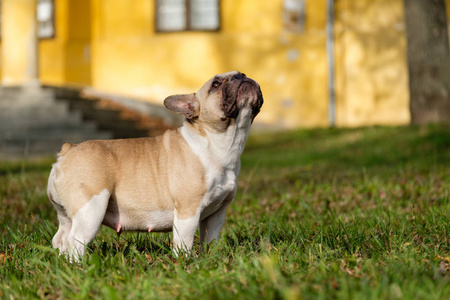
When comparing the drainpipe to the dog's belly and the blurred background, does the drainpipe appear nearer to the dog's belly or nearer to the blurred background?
the blurred background

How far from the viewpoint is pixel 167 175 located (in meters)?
3.86

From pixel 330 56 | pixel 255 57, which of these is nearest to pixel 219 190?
pixel 255 57

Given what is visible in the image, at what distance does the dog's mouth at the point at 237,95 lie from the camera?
3.84 metres

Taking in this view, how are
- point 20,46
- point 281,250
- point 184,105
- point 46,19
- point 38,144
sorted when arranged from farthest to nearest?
point 46,19 < point 20,46 < point 38,144 < point 184,105 < point 281,250

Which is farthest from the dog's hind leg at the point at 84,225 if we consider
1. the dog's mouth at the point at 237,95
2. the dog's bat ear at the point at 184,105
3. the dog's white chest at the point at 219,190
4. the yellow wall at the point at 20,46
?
the yellow wall at the point at 20,46

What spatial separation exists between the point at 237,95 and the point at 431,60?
850 cm

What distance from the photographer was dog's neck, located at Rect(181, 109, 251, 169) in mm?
3846

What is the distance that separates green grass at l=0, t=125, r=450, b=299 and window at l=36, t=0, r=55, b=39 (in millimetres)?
12079

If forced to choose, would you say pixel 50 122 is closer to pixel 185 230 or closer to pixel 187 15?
pixel 187 15

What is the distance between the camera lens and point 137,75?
17.4m

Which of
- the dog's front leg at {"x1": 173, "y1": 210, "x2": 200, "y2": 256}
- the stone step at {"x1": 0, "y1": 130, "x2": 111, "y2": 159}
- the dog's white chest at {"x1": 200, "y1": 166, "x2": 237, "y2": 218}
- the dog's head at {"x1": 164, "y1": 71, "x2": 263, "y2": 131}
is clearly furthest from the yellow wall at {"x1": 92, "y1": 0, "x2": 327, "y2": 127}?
the dog's front leg at {"x1": 173, "y1": 210, "x2": 200, "y2": 256}

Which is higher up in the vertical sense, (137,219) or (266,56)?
(266,56)

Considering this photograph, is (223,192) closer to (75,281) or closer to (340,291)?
(75,281)

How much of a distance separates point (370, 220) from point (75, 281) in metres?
2.43
